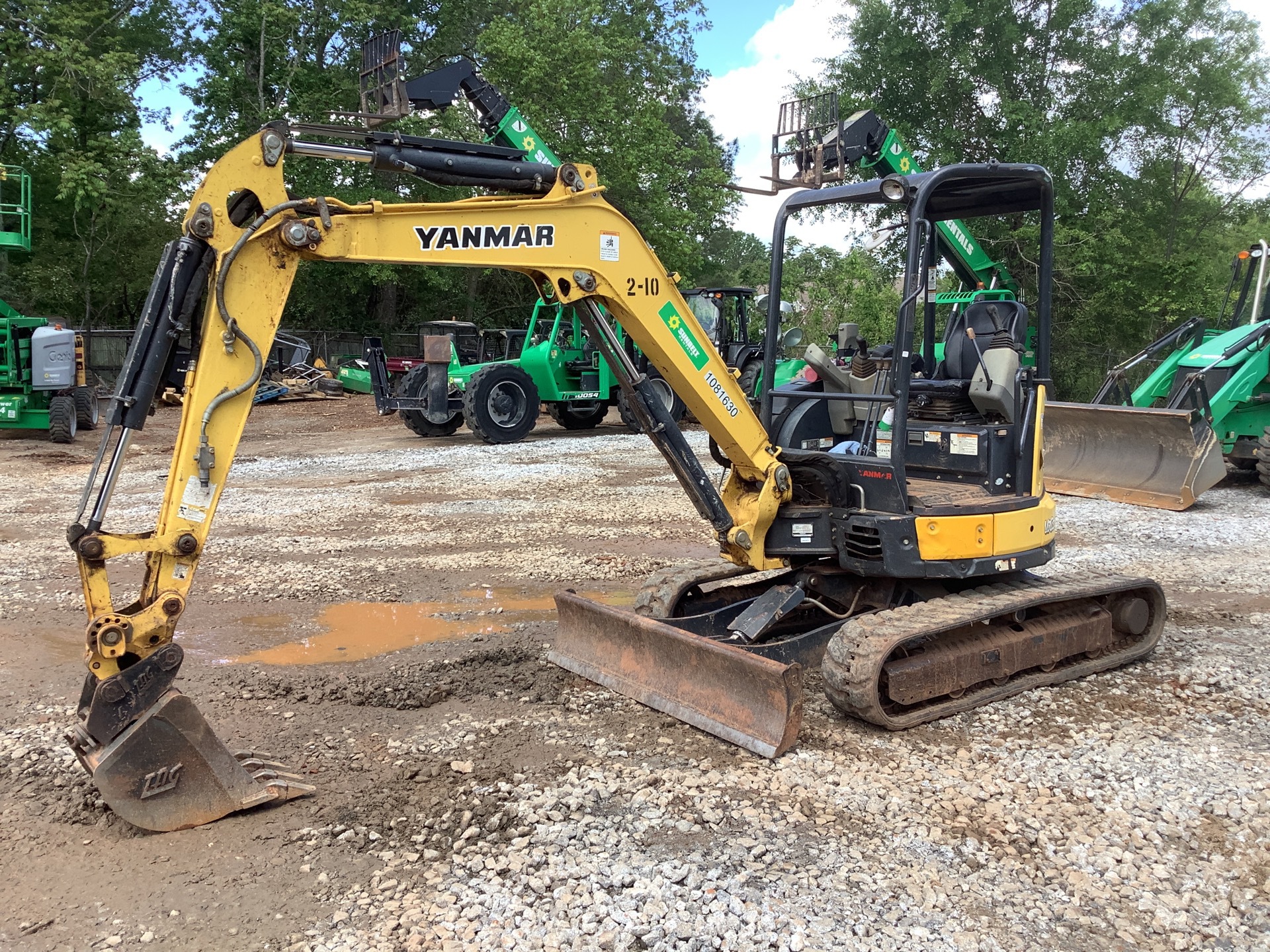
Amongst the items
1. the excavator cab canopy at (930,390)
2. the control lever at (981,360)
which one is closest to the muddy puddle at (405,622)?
the excavator cab canopy at (930,390)

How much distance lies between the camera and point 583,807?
402 cm

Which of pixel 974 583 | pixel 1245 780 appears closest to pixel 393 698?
pixel 974 583

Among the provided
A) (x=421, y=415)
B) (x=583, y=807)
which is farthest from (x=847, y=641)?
(x=421, y=415)

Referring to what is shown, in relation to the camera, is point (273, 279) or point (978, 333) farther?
point (978, 333)

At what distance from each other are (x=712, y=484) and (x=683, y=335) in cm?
82

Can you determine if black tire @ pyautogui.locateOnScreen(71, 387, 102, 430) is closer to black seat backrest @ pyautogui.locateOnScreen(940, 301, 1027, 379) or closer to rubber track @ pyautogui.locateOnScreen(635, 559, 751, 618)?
rubber track @ pyautogui.locateOnScreen(635, 559, 751, 618)

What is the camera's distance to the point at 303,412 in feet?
68.9

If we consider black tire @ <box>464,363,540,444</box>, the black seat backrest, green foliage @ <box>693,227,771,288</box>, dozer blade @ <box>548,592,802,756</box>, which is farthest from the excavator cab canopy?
green foliage @ <box>693,227,771,288</box>

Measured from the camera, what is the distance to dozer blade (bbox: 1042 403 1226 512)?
10.5m

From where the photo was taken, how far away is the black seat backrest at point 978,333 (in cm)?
577

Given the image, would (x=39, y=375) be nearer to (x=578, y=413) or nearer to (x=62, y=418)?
(x=62, y=418)

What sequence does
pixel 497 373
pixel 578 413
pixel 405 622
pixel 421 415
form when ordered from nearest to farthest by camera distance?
pixel 405 622, pixel 497 373, pixel 421 415, pixel 578 413

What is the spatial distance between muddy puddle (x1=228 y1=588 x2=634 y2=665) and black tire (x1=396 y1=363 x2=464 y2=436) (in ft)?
29.8

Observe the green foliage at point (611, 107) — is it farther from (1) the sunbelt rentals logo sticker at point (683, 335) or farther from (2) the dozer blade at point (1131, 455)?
(1) the sunbelt rentals logo sticker at point (683, 335)
